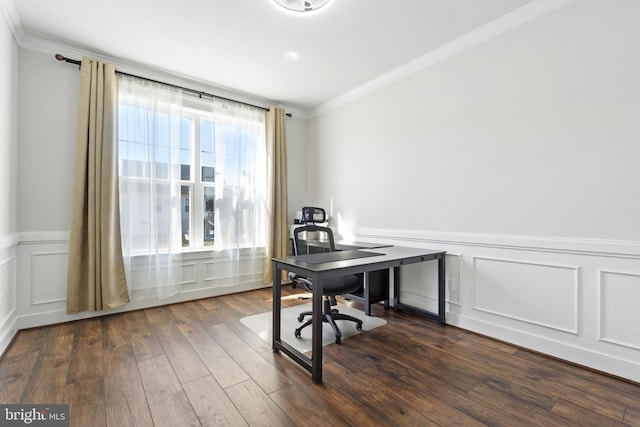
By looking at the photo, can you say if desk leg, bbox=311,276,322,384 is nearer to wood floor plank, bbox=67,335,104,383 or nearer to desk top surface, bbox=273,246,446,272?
desk top surface, bbox=273,246,446,272

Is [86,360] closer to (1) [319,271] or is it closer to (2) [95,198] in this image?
(2) [95,198]

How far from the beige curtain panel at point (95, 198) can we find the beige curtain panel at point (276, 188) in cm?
174

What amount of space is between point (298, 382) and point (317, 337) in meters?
Answer: 0.29

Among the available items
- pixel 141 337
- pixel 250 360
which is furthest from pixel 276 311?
pixel 141 337

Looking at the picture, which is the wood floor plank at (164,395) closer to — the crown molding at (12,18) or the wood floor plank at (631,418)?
the wood floor plank at (631,418)

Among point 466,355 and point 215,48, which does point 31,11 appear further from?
point 466,355

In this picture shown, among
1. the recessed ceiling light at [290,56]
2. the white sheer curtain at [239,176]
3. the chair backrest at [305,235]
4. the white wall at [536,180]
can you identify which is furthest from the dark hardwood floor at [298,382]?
the recessed ceiling light at [290,56]

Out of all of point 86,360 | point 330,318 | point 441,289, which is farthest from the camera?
point 441,289

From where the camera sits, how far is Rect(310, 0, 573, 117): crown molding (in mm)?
2225

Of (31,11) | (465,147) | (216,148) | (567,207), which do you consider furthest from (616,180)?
(31,11)

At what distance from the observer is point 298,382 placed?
186 cm

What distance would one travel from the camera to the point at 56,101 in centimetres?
282

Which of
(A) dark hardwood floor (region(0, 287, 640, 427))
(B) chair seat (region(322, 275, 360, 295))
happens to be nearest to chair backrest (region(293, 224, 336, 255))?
(B) chair seat (region(322, 275, 360, 295))

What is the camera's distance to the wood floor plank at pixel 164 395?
153 cm
